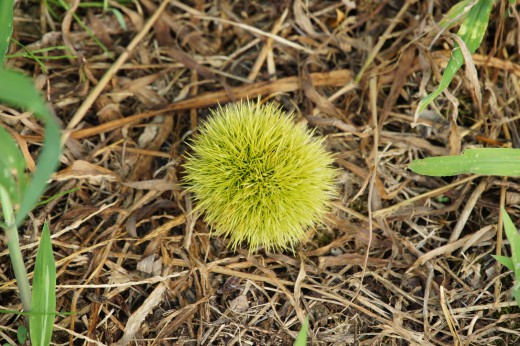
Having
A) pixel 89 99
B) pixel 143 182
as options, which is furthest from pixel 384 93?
pixel 89 99

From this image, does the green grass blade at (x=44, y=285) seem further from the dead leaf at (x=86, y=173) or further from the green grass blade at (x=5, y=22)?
the green grass blade at (x=5, y=22)

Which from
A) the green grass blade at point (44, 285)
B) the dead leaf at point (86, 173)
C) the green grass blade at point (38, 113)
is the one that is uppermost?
the green grass blade at point (38, 113)

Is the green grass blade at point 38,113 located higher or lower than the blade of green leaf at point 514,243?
higher

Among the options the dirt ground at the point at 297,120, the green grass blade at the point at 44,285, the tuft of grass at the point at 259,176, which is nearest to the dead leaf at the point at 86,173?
the dirt ground at the point at 297,120

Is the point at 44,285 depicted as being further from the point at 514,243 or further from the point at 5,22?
the point at 514,243

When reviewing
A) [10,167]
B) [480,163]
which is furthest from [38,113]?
[480,163]

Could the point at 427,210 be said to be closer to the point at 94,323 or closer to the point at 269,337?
the point at 269,337
